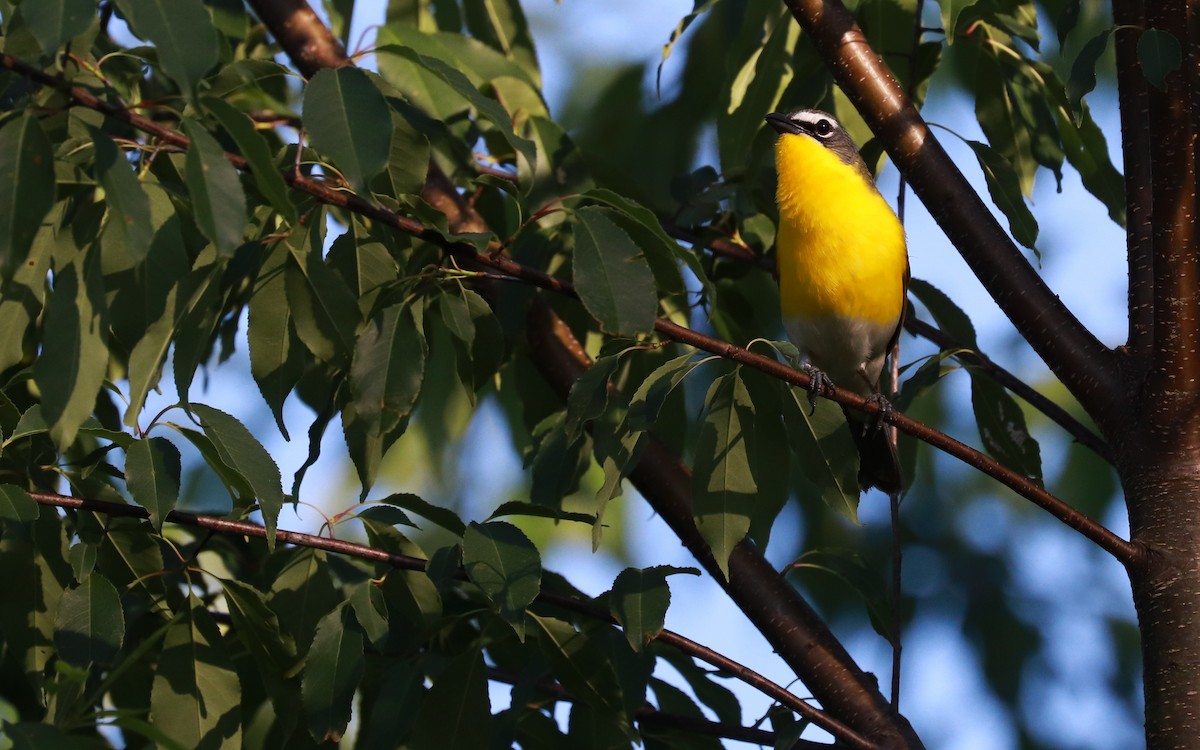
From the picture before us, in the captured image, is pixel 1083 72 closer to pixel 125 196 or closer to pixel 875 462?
pixel 125 196

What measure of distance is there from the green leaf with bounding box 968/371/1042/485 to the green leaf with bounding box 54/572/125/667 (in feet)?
7.52

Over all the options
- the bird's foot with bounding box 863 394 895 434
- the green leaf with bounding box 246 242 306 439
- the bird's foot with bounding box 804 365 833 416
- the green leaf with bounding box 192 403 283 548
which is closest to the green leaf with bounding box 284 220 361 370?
the green leaf with bounding box 246 242 306 439

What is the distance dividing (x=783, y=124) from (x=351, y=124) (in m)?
2.34

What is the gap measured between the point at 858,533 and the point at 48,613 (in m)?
4.29

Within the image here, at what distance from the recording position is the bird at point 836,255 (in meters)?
4.51

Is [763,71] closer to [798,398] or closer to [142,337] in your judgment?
[798,398]

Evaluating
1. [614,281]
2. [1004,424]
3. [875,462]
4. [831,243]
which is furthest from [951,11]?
[875,462]

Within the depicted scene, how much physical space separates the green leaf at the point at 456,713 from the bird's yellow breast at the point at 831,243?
2.16 m

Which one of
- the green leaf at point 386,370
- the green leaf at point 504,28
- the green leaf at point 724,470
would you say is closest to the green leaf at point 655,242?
the green leaf at point 724,470

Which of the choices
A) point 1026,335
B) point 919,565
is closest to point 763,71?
point 1026,335

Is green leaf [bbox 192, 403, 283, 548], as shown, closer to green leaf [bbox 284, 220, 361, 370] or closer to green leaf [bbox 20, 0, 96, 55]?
green leaf [bbox 284, 220, 361, 370]

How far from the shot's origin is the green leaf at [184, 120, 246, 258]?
6.24ft

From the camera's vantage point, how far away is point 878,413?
2781 millimetres

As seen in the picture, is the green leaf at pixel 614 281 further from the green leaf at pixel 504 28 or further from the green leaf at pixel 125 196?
the green leaf at pixel 504 28
